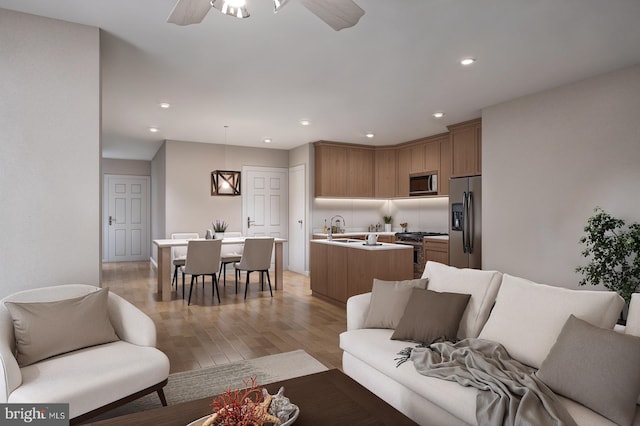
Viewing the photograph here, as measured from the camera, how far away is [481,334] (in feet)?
7.78

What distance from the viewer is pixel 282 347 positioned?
12.0 ft

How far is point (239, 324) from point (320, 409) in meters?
2.92

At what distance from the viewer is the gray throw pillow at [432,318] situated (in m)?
2.44

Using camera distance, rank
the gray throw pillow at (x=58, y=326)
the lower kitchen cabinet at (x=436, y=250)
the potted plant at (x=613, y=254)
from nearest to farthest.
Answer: the gray throw pillow at (x=58, y=326) < the potted plant at (x=613, y=254) < the lower kitchen cabinet at (x=436, y=250)

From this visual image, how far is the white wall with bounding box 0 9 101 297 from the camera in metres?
2.68

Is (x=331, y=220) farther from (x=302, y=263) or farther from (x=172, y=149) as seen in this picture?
(x=172, y=149)

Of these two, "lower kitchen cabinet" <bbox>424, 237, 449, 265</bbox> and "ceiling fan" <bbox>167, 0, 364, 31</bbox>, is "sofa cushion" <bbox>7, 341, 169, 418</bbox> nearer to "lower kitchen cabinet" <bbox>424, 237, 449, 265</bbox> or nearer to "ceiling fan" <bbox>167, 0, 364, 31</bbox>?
"ceiling fan" <bbox>167, 0, 364, 31</bbox>

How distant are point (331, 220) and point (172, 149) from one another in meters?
3.53

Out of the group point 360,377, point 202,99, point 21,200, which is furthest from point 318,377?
point 202,99

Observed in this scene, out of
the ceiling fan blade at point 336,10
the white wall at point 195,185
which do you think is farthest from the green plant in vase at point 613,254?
the white wall at point 195,185

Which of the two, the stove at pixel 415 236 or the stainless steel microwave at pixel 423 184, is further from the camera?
the stainless steel microwave at pixel 423 184

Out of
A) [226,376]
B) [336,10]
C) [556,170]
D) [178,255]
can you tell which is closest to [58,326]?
[226,376]

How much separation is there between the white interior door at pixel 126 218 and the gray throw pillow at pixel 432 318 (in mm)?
9551

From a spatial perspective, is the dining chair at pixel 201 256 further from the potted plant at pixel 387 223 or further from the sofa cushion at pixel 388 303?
the potted plant at pixel 387 223
